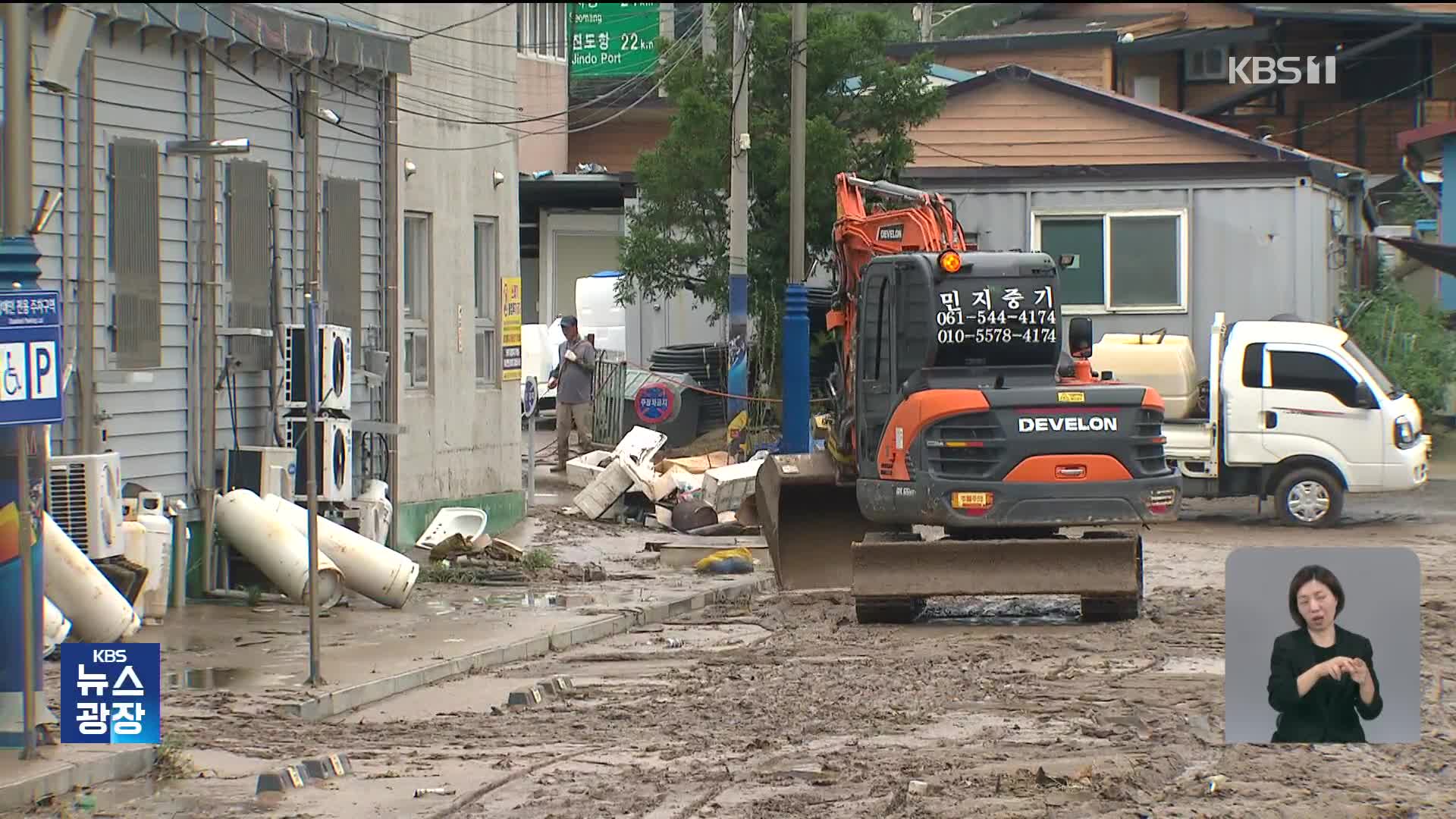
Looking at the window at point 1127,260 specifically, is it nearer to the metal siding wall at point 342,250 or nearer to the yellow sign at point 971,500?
the metal siding wall at point 342,250

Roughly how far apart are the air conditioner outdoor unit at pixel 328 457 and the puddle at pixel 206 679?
4.11 metres

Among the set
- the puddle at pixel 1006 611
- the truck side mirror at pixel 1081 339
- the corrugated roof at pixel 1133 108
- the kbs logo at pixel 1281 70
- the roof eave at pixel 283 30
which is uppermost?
the kbs logo at pixel 1281 70

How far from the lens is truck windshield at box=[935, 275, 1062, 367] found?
1552cm

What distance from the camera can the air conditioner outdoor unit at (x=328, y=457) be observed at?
639 inches

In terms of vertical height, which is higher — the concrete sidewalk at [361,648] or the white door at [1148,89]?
the white door at [1148,89]

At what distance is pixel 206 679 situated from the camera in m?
11.9

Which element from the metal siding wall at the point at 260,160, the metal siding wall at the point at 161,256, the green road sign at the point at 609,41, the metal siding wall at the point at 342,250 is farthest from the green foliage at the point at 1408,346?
the metal siding wall at the point at 161,256

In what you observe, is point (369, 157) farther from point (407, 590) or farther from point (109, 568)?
point (109, 568)

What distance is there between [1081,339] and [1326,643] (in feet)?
31.5

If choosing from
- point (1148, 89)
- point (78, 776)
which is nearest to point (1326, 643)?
point (78, 776)

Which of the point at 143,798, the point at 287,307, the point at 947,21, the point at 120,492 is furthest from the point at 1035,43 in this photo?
the point at 143,798

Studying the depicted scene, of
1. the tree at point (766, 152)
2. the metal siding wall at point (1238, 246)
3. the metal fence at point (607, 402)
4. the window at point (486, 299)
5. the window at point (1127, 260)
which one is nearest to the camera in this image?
the window at point (486, 299)

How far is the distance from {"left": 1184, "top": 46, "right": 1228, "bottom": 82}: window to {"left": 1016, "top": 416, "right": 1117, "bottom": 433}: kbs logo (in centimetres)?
3292
